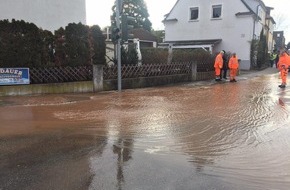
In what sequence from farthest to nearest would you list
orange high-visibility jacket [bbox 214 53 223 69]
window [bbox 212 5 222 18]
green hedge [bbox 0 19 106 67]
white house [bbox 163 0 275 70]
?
1. window [bbox 212 5 222 18]
2. white house [bbox 163 0 275 70]
3. orange high-visibility jacket [bbox 214 53 223 69]
4. green hedge [bbox 0 19 106 67]

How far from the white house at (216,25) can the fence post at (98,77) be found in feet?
61.5

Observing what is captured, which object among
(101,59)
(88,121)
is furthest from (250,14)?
(88,121)

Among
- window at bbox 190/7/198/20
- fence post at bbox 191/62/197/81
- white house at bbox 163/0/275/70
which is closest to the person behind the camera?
fence post at bbox 191/62/197/81

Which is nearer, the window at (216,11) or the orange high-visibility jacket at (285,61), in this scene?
the orange high-visibility jacket at (285,61)

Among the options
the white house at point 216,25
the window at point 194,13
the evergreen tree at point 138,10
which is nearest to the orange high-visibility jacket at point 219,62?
the white house at point 216,25

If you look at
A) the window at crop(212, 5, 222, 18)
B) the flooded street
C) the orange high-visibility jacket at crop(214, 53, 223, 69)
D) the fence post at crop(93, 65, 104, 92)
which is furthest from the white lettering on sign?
the window at crop(212, 5, 222, 18)

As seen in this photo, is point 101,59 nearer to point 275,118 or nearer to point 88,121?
point 88,121

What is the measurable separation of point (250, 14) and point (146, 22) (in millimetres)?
24886

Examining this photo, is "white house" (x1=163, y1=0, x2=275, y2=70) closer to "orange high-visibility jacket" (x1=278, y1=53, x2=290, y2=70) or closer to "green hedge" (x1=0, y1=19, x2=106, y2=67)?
"orange high-visibility jacket" (x1=278, y1=53, x2=290, y2=70)

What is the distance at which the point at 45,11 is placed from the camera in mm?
16781

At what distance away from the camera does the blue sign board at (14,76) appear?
446 inches

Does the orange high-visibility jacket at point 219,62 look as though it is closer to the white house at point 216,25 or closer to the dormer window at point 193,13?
the white house at point 216,25

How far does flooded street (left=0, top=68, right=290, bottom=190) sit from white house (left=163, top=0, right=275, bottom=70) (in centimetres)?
2262

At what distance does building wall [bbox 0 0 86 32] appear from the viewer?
15.3m
